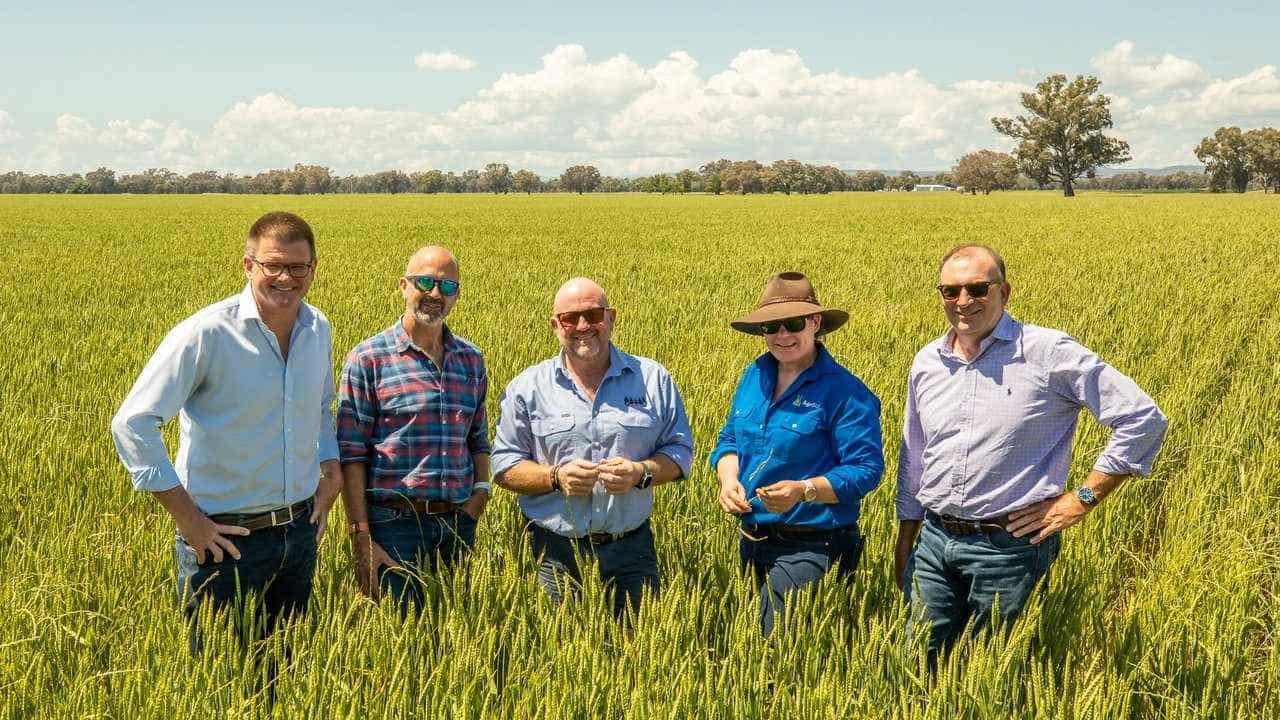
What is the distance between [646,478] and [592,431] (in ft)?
0.83

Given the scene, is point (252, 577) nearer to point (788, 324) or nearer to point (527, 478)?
point (527, 478)

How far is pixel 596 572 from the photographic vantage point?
2.99 meters

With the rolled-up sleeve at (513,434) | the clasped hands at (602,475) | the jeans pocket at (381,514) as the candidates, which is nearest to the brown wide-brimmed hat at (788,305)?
the clasped hands at (602,475)

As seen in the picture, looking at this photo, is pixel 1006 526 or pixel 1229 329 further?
pixel 1229 329

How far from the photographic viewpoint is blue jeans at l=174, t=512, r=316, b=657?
9.21 feet

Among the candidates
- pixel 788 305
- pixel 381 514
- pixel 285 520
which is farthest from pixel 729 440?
pixel 285 520

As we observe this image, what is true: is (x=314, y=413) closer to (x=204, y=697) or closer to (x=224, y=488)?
(x=224, y=488)

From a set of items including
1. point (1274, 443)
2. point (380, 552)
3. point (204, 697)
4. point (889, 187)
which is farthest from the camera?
point (889, 187)

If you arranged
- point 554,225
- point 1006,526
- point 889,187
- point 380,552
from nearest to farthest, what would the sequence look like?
point 1006,526 → point 380,552 → point 554,225 → point 889,187

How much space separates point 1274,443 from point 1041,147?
80650 millimetres

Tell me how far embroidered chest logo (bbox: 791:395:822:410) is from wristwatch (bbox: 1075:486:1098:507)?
2.75 ft

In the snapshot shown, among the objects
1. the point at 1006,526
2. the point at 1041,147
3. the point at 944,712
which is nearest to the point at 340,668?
the point at 944,712

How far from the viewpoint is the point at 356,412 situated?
3205 mm

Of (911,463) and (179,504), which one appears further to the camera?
(911,463)
